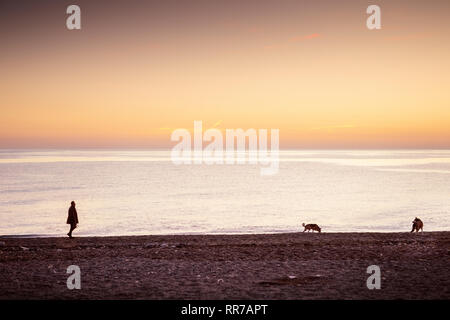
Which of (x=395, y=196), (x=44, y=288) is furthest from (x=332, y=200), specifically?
(x=44, y=288)

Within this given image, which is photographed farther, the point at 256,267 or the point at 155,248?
the point at 155,248

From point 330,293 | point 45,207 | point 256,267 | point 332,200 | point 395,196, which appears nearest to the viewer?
point 330,293

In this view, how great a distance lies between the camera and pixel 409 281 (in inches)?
463

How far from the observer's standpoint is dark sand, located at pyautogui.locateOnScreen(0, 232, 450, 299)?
428 inches

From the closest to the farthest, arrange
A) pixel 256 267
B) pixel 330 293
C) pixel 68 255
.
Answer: pixel 330 293
pixel 256 267
pixel 68 255

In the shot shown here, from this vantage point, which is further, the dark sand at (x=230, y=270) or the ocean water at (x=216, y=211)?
the ocean water at (x=216, y=211)

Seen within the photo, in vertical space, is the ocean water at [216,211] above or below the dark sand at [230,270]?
below

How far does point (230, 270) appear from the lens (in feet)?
44.7

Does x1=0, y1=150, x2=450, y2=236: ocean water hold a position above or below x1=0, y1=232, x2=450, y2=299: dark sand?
below

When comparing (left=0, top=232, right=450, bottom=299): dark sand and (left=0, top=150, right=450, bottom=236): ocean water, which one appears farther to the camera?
(left=0, top=150, right=450, bottom=236): ocean water

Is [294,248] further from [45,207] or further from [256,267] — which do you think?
[45,207]

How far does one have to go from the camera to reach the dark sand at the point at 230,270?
35.7ft
